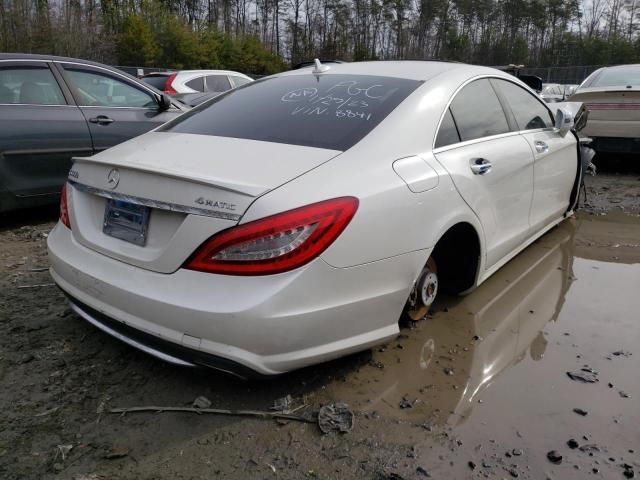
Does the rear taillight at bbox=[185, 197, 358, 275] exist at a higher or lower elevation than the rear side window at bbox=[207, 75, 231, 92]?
lower

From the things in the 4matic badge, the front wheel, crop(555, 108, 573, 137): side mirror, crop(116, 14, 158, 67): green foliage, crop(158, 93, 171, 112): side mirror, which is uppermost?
crop(116, 14, 158, 67): green foliage

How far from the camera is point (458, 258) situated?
10.8ft

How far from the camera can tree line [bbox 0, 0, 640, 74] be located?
26.3 meters

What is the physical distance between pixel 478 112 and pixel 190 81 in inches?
317

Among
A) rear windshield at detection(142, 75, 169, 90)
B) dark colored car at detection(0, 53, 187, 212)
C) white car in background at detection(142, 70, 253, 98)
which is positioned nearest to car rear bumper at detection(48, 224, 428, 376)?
dark colored car at detection(0, 53, 187, 212)

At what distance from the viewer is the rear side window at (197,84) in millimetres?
10204

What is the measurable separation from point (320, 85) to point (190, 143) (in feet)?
2.93

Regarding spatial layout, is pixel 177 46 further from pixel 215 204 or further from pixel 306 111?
pixel 215 204

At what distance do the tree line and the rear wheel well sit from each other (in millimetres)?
26340

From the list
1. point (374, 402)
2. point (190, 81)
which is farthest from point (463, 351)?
point (190, 81)

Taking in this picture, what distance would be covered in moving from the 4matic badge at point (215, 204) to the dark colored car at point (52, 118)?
337 centimetres

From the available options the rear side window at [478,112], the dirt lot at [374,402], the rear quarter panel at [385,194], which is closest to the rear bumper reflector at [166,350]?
the dirt lot at [374,402]

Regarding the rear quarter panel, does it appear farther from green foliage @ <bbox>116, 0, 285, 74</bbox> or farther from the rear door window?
green foliage @ <bbox>116, 0, 285, 74</bbox>

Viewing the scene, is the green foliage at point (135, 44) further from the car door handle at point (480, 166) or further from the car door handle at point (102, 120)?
the car door handle at point (480, 166)
